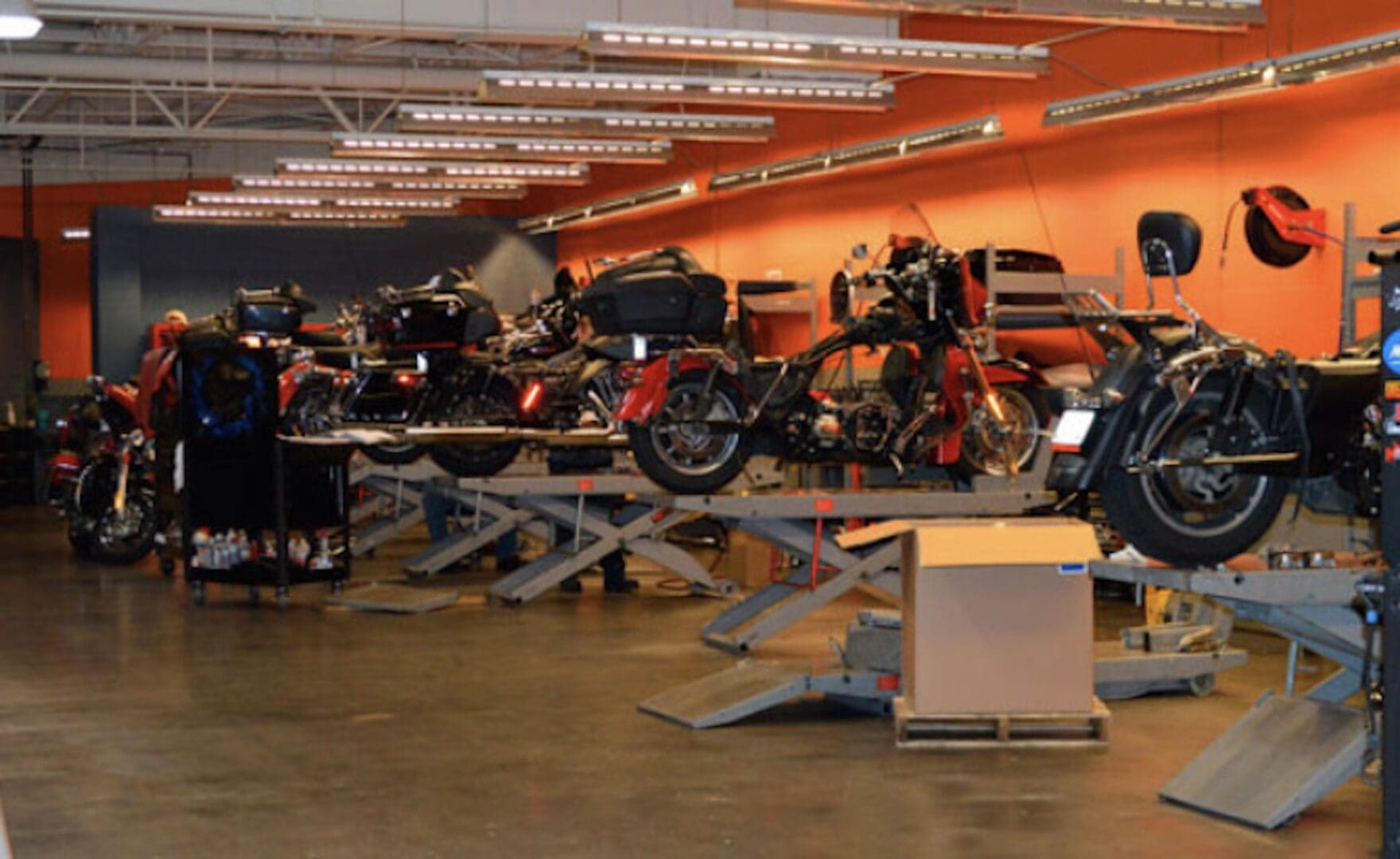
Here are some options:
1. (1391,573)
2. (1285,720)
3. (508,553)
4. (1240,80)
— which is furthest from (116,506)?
(1391,573)

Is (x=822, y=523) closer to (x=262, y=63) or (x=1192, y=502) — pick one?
(x=1192, y=502)

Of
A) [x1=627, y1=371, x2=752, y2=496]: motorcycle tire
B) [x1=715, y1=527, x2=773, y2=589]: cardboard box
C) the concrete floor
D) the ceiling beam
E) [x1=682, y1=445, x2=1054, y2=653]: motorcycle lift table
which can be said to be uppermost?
the ceiling beam

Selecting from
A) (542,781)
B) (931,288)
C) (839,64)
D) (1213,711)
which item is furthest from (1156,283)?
(542,781)

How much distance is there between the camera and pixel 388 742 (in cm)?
670

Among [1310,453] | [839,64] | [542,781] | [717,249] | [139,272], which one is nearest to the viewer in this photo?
[1310,453]

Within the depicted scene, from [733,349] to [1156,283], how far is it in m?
3.72

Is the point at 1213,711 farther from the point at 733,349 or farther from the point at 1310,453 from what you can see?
the point at 733,349

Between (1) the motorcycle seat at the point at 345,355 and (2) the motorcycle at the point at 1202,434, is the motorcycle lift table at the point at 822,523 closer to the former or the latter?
(2) the motorcycle at the point at 1202,434

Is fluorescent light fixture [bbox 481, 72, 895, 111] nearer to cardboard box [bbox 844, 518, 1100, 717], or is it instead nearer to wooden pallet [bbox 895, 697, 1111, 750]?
cardboard box [bbox 844, 518, 1100, 717]

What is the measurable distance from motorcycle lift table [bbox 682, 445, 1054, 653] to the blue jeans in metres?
4.68

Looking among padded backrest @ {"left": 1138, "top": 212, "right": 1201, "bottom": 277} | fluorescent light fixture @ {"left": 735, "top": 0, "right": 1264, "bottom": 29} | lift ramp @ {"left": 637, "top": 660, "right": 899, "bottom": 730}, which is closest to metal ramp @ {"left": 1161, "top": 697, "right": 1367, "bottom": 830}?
padded backrest @ {"left": 1138, "top": 212, "right": 1201, "bottom": 277}

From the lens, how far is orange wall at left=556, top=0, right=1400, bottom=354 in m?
10.2

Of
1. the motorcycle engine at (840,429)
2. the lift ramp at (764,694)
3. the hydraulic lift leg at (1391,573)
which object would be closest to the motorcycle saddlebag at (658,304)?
the motorcycle engine at (840,429)

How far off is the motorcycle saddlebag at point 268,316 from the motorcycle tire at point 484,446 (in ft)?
6.00
